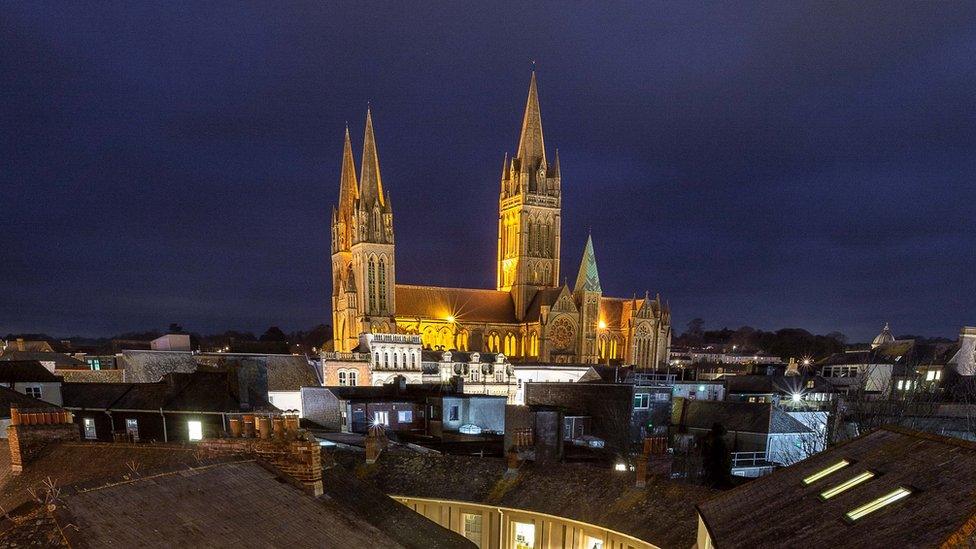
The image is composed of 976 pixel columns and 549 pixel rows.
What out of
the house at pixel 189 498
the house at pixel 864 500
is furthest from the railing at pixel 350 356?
the house at pixel 864 500

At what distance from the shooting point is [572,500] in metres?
20.7

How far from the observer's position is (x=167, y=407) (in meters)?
31.6

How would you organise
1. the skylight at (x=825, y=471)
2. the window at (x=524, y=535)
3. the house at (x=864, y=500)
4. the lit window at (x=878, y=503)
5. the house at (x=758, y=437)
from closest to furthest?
the house at (x=864, y=500), the lit window at (x=878, y=503), the skylight at (x=825, y=471), the window at (x=524, y=535), the house at (x=758, y=437)

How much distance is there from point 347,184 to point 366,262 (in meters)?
20.5

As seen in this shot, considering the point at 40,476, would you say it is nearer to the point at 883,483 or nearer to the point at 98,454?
the point at 98,454

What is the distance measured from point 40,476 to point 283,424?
5.93 metres

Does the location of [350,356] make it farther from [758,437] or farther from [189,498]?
[189,498]

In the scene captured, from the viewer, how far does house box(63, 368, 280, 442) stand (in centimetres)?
3125

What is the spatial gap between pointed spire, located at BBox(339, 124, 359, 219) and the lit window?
101m

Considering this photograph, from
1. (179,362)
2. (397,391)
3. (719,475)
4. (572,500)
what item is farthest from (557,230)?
(572,500)

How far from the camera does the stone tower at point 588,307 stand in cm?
10000

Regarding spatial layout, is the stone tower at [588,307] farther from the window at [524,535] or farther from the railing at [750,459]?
the window at [524,535]

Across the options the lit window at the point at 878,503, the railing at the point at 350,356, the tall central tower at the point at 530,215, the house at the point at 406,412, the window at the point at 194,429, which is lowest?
the house at the point at 406,412

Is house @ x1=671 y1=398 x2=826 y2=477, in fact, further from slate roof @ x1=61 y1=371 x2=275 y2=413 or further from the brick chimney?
the brick chimney
